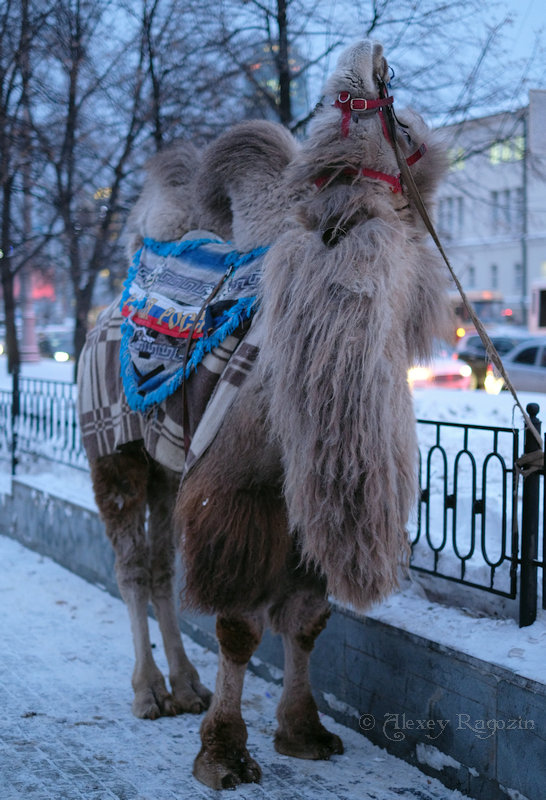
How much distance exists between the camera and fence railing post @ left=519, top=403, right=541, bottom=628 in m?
3.79

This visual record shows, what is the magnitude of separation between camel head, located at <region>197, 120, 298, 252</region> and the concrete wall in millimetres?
1787

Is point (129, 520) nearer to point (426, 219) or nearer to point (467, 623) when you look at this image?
point (467, 623)

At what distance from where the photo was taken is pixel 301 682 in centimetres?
406

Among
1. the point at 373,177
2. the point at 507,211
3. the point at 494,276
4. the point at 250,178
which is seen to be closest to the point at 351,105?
the point at 373,177

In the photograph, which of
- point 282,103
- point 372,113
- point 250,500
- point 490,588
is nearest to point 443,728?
point 490,588

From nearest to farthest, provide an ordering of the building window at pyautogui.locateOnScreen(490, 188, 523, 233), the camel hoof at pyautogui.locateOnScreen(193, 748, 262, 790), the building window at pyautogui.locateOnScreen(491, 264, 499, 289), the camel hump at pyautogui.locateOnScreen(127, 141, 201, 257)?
the camel hoof at pyautogui.locateOnScreen(193, 748, 262, 790), the camel hump at pyautogui.locateOnScreen(127, 141, 201, 257), the building window at pyautogui.locateOnScreen(490, 188, 523, 233), the building window at pyautogui.locateOnScreen(491, 264, 499, 289)

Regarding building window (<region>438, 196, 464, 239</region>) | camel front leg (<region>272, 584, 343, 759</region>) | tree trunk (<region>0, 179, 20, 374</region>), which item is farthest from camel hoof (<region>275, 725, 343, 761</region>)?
building window (<region>438, 196, 464, 239</region>)

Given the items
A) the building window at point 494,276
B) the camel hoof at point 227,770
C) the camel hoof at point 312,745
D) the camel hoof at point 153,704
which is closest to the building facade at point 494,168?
the camel hoof at point 312,745

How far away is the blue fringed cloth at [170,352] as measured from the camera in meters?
3.79

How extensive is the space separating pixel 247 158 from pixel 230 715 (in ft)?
7.81

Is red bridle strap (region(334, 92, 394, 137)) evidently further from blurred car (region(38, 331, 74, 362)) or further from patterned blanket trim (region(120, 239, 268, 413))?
blurred car (region(38, 331, 74, 362))

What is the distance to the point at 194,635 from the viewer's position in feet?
19.0

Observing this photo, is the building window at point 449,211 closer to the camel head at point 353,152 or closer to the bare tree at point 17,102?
the bare tree at point 17,102

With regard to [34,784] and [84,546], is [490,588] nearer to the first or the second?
[34,784]
